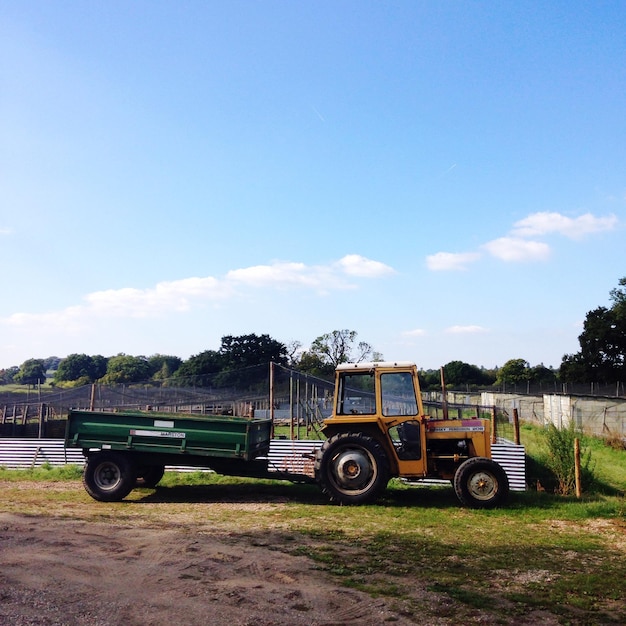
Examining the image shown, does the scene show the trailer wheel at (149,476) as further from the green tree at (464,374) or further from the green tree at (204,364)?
the green tree at (464,374)

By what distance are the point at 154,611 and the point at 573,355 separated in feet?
222

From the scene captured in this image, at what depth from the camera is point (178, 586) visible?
617 centimetres

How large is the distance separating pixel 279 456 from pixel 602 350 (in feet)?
190

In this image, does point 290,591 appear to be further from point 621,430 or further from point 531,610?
point 621,430

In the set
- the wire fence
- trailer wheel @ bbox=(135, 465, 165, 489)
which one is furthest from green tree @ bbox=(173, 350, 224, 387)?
trailer wheel @ bbox=(135, 465, 165, 489)

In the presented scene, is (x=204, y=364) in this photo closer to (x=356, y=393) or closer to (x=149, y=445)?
(x=149, y=445)

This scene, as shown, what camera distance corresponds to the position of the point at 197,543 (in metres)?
8.00

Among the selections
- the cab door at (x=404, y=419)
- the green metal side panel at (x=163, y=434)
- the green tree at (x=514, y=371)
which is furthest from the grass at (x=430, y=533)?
the green tree at (x=514, y=371)

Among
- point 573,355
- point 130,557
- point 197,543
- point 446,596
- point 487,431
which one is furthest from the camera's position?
point 573,355

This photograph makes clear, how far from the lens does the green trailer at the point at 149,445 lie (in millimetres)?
11680

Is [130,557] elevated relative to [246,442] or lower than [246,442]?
lower

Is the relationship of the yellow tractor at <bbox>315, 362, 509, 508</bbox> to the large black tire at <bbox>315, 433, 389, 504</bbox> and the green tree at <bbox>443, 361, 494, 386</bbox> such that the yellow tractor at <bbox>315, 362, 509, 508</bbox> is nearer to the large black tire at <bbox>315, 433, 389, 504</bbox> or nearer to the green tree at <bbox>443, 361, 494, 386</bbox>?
the large black tire at <bbox>315, 433, 389, 504</bbox>

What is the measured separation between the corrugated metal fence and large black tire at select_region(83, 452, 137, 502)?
2751mm

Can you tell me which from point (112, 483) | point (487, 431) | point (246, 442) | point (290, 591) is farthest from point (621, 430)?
point (290, 591)
